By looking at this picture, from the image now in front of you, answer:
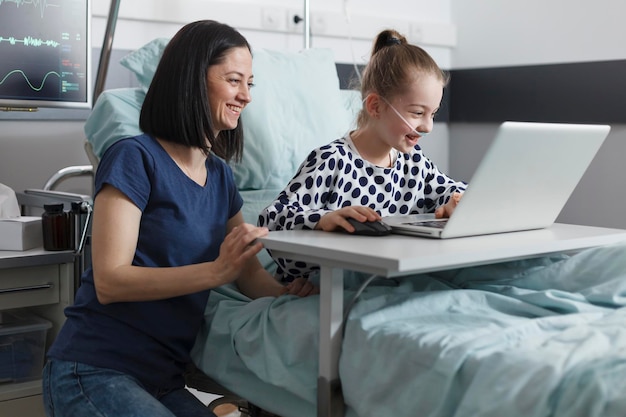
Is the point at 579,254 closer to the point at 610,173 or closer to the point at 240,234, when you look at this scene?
the point at 240,234

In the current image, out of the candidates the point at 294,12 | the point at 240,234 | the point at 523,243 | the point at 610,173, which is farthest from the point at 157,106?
the point at 610,173

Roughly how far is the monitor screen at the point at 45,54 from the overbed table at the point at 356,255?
3.08 ft

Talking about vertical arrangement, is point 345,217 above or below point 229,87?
below

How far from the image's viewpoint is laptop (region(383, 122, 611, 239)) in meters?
1.25

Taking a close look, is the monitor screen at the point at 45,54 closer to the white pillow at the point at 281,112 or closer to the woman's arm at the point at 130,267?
the white pillow at the point at 281,112

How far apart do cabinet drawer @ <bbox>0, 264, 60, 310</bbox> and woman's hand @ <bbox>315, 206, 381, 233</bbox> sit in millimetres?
700

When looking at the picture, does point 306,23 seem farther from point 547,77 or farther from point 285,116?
point 547,77

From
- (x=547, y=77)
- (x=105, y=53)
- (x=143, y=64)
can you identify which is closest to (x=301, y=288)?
(x=143, y=64)

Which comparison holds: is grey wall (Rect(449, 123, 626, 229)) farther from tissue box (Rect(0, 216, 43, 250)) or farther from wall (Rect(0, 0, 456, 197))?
tissue box (Rect(0, 216, 43, 250))

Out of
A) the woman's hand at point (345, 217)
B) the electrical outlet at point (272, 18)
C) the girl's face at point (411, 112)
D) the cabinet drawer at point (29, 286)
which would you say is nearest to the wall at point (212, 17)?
the electrical outlet at point (272, 18)

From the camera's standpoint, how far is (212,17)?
267cm

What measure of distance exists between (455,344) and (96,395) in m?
0.60

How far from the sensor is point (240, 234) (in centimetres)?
135

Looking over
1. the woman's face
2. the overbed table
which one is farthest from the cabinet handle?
the overbed table
